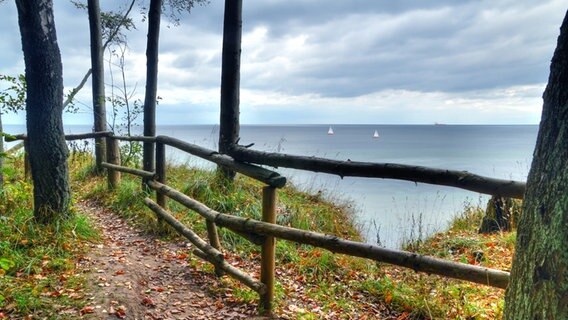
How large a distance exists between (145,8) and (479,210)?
979 centimetres

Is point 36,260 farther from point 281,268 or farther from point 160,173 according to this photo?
point 281,268

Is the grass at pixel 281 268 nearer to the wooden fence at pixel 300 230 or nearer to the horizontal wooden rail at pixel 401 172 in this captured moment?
the wooden fence at pixel 300 230

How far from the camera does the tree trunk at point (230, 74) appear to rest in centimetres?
644

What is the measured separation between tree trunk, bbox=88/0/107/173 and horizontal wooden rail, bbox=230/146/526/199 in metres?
6.27

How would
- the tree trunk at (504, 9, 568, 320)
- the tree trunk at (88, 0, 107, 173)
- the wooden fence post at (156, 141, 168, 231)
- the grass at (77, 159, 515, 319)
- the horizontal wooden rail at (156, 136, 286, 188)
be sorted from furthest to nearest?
the tree trunk at (88, 0, 107, 173), the wooden fence post at (156, 141, 168, 231), the grass at (77, 159, 515, 319), the horizontal wooden rail at (156, 136, 286, 188), the tree trunk at (504, 9, 568, 320)

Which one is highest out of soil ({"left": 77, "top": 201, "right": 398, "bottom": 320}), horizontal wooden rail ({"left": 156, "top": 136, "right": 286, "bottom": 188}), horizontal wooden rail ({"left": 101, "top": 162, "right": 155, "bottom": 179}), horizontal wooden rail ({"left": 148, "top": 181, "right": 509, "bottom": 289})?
horizontal wooden rail ({"left": 156, "top": 136, "right": 286, "bottom": 188})

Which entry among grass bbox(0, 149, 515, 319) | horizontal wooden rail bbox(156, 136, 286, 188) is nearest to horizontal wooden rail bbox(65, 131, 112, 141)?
grass bbox(0, 149, 515, 319)

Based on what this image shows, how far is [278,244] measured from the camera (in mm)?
4988

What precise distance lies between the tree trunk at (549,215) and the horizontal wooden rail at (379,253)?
938 millimetres

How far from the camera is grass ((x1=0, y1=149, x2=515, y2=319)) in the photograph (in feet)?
11.1

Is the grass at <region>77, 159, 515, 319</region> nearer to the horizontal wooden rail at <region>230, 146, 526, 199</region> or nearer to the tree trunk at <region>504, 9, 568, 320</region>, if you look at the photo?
the horizontal wooden rail at <region>230, 146, 526, 199</region>

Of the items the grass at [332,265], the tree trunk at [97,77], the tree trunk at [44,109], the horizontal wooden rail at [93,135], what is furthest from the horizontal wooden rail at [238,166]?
the tree trunk at [97,77]

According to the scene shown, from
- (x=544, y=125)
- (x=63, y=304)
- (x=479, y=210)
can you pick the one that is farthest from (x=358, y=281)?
(x=479, y=210)

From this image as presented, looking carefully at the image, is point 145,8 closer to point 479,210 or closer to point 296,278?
point 296,278
